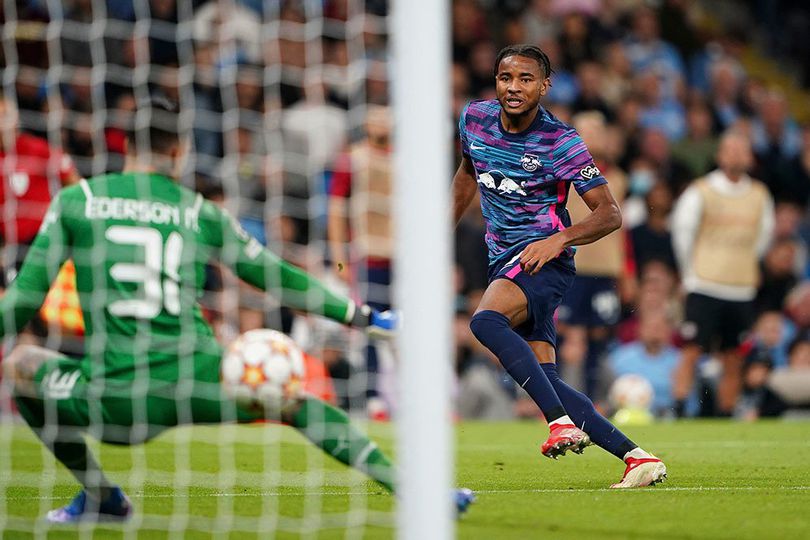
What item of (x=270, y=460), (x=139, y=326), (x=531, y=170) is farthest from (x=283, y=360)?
(x=270, y=460)

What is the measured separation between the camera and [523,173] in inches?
237

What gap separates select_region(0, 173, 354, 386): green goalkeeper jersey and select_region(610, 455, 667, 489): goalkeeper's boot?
1.48m

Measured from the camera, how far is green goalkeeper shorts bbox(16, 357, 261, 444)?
494 cm

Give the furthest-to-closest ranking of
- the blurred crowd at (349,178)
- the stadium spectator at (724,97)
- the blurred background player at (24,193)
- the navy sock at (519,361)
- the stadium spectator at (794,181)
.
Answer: the stadium spectator at (724,97) → the stadium spectator at (794,181) → the blurred crowd at (349,178) → the blurred background player at (24,193) → the navy sock at (519,361)

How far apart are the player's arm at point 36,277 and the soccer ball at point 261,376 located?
27.0 inches

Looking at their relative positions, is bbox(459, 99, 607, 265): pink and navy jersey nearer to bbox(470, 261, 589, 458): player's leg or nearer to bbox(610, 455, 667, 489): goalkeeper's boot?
bbox(470, 261, 589, 458): player's leg

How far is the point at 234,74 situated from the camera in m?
11.6

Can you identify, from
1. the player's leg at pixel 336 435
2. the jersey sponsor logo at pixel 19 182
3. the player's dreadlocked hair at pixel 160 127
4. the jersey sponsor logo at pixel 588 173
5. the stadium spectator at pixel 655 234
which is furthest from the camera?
the stadium spectator at pixel 655 234

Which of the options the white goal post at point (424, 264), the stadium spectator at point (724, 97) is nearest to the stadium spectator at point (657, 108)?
the stadium spectator at point (724, 97)

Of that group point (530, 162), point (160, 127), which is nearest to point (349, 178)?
point (530, 162)

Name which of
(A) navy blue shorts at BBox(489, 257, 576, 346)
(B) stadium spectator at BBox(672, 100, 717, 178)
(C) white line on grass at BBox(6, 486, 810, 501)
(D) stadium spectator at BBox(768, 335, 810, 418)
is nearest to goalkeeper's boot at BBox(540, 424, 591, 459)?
(C) white line on grass at BBox(6, 486, 810, 501)

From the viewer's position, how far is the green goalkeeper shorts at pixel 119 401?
4938 mm

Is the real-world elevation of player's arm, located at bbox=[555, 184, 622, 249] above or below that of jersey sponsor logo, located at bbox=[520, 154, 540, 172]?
below

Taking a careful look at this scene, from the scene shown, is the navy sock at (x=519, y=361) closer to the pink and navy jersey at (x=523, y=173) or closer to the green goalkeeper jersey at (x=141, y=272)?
the pink and navy jersey at (x=523, y=173)
